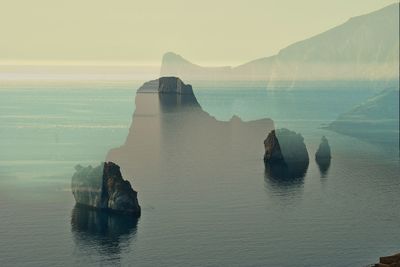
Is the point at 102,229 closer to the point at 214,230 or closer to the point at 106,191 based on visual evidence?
the point at 106,191

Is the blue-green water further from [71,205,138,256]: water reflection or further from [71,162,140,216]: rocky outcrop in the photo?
[71,162,140,216]: rocky outcrop

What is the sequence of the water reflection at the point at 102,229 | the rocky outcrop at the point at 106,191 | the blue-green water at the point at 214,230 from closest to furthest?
the blue-green water at the point at 214,230
the water reflection at the point at 102,229
the rocky outcrop at the point at 106,191

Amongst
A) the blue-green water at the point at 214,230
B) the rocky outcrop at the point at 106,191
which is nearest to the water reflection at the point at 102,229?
the blue-green water at the point at 214,230

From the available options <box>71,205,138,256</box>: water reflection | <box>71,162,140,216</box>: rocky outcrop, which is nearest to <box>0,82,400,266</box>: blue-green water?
<box>71,205,138,256</box>: water reflection

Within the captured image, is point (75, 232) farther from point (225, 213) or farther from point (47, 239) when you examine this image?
point (225, 213)

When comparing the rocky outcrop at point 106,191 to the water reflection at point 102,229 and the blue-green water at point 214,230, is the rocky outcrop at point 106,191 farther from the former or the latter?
the blue-green water at point 214,230

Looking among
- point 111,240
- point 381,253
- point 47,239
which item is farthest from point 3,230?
point 381,253
